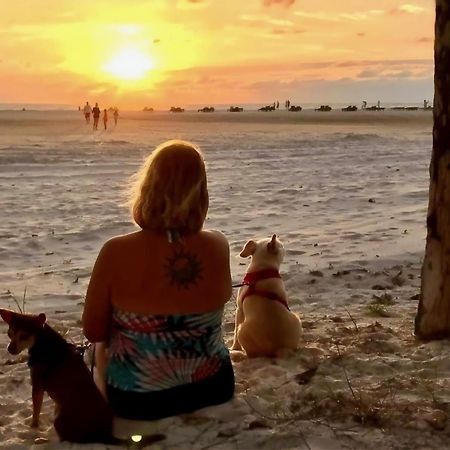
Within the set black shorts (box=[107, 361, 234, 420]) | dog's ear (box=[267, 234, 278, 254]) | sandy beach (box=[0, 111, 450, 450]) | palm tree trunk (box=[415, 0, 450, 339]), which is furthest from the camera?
dog's ear (box=[267, 234, 278, 254])

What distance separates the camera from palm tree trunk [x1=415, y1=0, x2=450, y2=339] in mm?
5375

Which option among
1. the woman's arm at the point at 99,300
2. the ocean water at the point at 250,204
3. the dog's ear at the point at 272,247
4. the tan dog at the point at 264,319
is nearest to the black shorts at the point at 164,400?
the woman's arm at the point at 99,300

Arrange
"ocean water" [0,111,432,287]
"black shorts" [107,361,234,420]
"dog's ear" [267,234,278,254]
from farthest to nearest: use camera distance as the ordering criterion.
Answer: "ocean water" [0,111,432,287] < "dog's ear" [267,234,278,254] < "black shorts" [107,361,234,420]

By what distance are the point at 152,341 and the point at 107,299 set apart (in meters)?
0.37

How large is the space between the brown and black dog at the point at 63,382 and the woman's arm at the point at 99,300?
171 millimetres

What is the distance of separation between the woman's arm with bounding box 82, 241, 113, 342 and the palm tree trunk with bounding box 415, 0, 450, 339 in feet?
8.88

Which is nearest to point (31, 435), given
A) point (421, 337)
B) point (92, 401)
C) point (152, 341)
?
point (92, 401)

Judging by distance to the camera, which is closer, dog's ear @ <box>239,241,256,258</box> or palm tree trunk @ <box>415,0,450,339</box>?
palm tree trunk @ <box>415,0,450,339</box>

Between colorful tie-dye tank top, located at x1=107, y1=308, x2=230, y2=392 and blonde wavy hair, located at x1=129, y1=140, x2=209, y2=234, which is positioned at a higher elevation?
blonde wavy hair, located at x1=129, y1=140, x2=209, y2=234

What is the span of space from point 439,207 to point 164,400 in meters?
2.62

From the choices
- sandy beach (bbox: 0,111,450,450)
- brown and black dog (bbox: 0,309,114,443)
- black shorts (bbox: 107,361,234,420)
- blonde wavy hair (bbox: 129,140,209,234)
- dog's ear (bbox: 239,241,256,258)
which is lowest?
sandy beach (bbox: 0,111,450,450)

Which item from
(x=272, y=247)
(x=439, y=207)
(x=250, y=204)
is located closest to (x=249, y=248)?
(x=272, y=247)

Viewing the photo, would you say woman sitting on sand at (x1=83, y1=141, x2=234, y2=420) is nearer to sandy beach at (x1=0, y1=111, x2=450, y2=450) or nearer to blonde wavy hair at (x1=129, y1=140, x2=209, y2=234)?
blonde wavy hair at (x1=129, y1=140, x2=209, y2=234)

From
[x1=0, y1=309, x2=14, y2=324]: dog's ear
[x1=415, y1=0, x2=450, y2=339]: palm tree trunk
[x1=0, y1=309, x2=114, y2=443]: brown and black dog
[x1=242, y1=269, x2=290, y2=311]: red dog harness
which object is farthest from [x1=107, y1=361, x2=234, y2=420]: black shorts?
[x1=415, y1=0, x2=450, y2=339]: palm tree trunk
